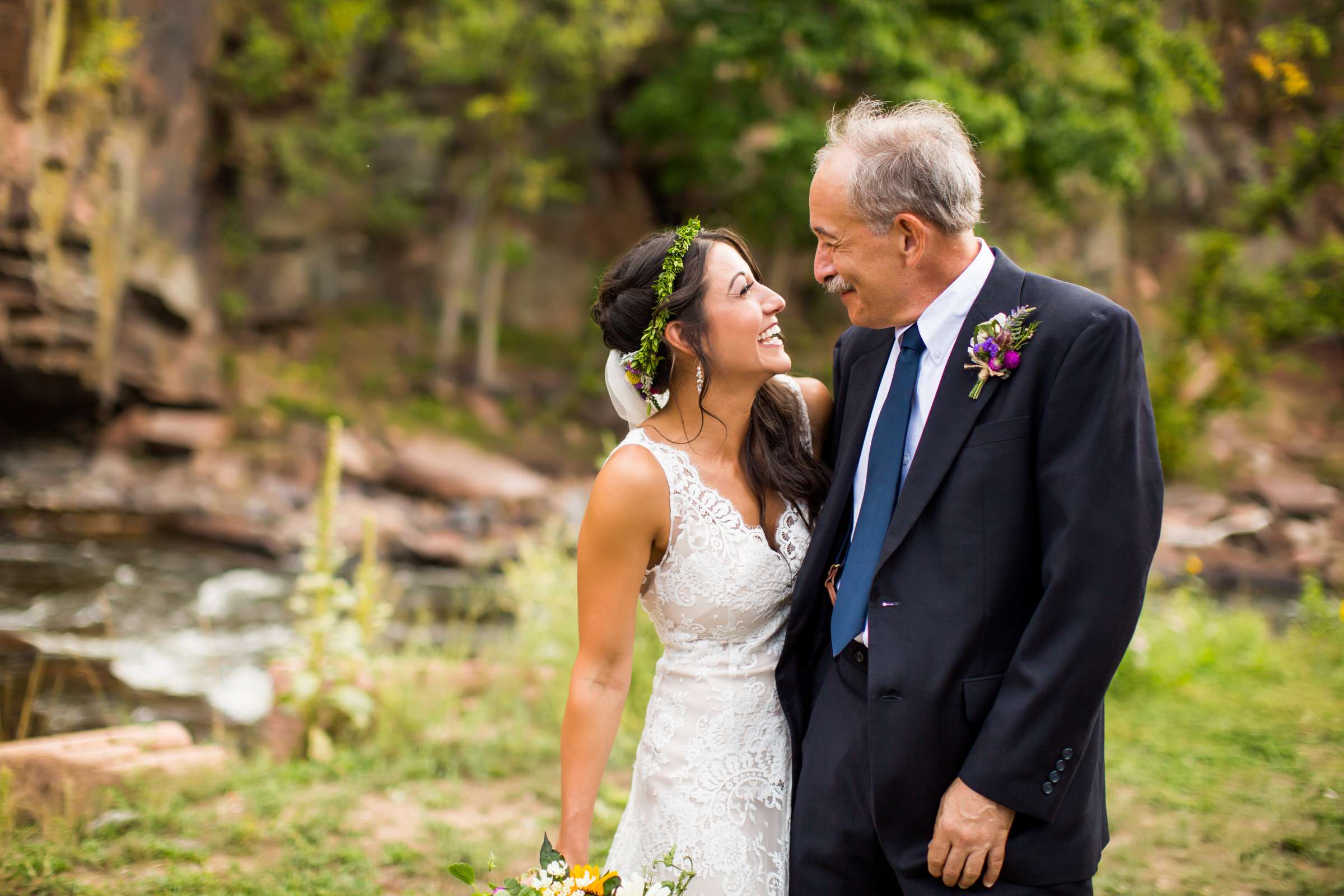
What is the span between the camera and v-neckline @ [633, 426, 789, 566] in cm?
265

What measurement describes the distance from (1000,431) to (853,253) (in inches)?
21.4

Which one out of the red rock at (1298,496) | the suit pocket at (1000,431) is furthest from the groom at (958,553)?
the red rock at (1298,496)

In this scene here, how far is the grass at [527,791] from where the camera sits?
3.49 metres

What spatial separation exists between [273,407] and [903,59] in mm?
11375

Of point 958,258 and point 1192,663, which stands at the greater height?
point 958,258

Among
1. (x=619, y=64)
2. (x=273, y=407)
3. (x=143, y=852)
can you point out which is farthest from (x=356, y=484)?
(x=143, y=852)

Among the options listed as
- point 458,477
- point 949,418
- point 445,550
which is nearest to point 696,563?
point 949,418

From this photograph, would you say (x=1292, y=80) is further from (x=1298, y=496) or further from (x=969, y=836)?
(x=1298, y=496)

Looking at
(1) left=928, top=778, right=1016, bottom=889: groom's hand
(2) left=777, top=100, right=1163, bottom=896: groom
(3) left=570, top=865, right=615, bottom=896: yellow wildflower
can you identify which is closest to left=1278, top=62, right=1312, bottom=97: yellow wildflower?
(2) left=777, top=100, right=1163, bottom=896: groom

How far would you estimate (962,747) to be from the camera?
83.0 inches

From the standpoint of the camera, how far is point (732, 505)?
267cm

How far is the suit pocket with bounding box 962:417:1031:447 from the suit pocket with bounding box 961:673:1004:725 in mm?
484

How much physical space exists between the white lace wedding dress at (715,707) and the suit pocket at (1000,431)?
2.26 feet

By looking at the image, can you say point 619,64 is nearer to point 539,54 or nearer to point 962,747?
point 539,54
